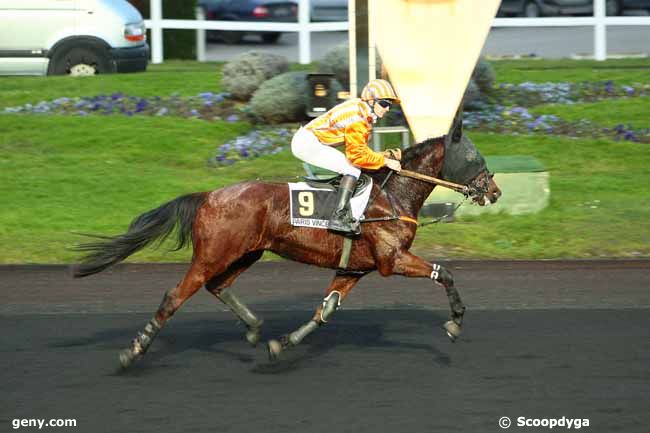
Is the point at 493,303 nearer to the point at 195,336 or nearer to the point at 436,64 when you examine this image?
the point at 195,336

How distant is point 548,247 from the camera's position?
480 inches

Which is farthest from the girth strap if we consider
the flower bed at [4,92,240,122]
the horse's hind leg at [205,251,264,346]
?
the flower bed at [4,92,240,122]

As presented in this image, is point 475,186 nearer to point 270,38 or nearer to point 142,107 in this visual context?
point 142,107

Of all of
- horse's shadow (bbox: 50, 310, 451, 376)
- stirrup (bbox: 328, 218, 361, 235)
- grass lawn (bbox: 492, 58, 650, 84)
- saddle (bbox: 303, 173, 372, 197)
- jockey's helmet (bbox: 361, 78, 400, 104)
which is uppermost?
jockey's helmet (bbox: 361, 78, 400, 104)

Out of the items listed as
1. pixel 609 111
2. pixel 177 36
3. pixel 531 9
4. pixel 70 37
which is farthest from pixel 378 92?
pixel 531 9

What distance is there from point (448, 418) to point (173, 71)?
14.9 metres

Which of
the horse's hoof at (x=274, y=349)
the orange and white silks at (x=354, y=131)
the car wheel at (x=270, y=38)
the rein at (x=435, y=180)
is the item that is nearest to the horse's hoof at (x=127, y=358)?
the horse's hoof at (x=274, y=349)

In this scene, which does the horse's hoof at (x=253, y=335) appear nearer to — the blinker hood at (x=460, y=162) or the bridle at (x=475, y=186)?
the bridle at (x=475, y=186)

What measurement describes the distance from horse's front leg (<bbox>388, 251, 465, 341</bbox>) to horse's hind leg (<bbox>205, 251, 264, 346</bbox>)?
3.38ft

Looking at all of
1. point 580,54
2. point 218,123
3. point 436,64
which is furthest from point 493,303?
point 580,54

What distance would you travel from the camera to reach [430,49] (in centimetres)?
1312

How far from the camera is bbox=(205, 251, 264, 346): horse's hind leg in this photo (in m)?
8.40

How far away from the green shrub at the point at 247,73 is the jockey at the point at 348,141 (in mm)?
9823

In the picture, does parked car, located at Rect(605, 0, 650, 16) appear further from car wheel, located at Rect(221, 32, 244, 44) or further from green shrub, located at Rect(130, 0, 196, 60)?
green shrub, located at Rect(130, 0, 196, 60)
